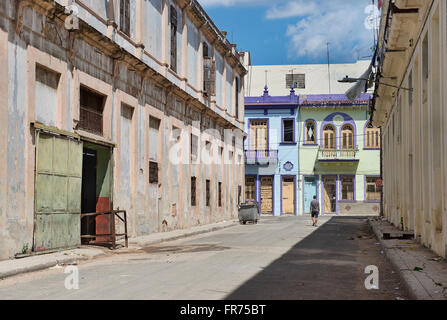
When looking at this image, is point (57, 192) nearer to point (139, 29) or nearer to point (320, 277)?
point (320, 277)

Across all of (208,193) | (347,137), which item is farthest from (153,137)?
(347,137)

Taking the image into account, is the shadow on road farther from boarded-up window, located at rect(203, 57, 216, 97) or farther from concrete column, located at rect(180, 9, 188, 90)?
boarded-up window, located at rect(203, 57, 216, 97)

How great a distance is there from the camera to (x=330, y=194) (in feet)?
149

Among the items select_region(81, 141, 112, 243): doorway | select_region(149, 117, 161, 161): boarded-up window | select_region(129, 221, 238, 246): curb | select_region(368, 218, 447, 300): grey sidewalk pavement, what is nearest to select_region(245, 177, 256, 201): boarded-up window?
select_region(129, 221, 238, 246): curb

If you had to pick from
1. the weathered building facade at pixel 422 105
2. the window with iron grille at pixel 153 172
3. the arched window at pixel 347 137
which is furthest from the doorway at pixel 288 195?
the window with iron grille at pixel 153 172

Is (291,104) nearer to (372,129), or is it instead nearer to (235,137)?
(372,129)

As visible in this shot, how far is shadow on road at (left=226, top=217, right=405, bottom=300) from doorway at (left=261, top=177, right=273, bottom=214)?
3044 centimetres

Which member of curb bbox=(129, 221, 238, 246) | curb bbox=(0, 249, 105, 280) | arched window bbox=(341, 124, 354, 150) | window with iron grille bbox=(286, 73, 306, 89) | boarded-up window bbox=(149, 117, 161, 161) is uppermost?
window with iron grille bbox=(286, 73, 306, 89)

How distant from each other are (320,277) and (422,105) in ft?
22.5

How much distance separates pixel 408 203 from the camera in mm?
19188

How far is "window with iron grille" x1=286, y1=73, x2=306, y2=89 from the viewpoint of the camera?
165ft

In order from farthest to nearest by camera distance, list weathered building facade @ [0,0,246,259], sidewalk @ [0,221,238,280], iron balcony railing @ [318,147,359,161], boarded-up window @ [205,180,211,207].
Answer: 1. iron balcony railing @ [318,147,359,161]
2. boarded-up window @ [205,180,211,207]
3. weathered building facade @ [0,0,246,259]
4. sidewalk @ [0,221,238,280]

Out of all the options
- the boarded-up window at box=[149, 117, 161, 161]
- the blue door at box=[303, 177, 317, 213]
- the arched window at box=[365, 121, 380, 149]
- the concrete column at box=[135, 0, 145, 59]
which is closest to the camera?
the concrete column at box=[135, 0, 145, 59]
